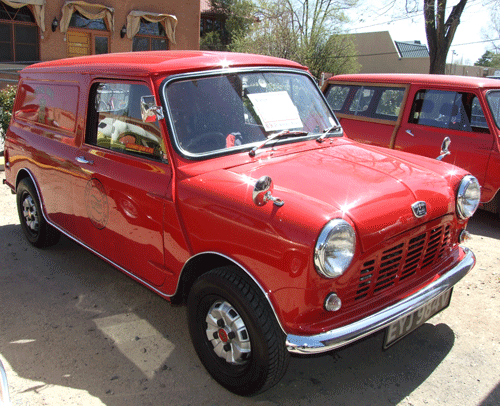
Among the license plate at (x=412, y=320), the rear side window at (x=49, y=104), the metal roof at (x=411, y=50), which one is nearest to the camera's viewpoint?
the license plate at (x=412, y=320)

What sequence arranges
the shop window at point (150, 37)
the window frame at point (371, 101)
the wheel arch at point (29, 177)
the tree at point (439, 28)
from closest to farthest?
the wheel arch at point (29, 177) → the window frame at point (371, 101) → the tree at point (439, 28) → the shop window at point (150, 37)

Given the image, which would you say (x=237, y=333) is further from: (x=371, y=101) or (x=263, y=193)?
(x=371, y=101)

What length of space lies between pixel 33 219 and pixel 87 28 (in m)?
14.2

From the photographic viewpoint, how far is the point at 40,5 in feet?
50.5

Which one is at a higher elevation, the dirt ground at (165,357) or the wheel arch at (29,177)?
the wheel arch at (29,177)

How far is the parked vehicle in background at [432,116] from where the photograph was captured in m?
5.59

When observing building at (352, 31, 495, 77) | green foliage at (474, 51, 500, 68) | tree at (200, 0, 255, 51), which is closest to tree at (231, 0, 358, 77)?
tree at (200, 0, 255, 51)

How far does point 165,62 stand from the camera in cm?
313

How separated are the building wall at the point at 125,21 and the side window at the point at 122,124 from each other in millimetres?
14405

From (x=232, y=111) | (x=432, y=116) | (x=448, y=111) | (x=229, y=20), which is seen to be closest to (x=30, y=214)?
(x=232, y=111)

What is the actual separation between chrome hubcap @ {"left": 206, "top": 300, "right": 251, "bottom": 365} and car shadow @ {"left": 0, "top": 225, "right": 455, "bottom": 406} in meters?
0.28

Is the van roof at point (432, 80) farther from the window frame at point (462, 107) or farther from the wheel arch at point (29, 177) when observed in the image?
the wheel arch at point (29, 177)

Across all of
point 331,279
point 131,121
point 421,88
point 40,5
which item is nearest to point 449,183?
point 331,279

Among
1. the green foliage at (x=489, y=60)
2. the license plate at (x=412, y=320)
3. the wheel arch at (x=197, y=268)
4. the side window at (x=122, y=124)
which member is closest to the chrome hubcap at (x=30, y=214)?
the side window at (x=122, y=124)
